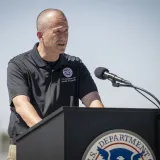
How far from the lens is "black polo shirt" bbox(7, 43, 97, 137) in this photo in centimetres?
385

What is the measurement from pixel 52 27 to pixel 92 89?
614mm

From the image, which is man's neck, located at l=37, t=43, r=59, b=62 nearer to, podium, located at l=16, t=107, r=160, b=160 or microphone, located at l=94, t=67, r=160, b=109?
microphone, located at l=94, t=67, r=160, b=109

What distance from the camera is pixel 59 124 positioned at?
9.32 feet

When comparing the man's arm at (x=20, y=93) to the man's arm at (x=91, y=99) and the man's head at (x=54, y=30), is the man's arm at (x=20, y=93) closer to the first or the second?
the man's head at (x=54, y=30)

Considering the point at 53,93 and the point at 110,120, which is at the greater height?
the point at 53,93

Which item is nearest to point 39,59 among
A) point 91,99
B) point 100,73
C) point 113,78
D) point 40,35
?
point 40,35

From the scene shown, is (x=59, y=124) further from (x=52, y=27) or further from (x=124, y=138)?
(x=52, y=27)

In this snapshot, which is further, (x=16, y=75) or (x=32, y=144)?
(x=16, y=75)

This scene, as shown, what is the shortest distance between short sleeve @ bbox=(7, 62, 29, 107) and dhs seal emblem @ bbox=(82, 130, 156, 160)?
1042 mm

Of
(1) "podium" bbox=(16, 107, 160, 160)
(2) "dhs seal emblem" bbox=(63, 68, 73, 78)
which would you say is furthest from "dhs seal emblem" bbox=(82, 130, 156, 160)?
(2) "dhs seal emblem" bbox=(63, 68, 73, 78)

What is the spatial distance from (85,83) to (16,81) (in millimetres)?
623

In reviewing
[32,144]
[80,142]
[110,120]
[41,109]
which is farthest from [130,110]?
[41,109]

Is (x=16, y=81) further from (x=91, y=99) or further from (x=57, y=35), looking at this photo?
(x=91, y=99)

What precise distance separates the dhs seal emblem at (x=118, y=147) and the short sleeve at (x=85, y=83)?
123 centimetres
